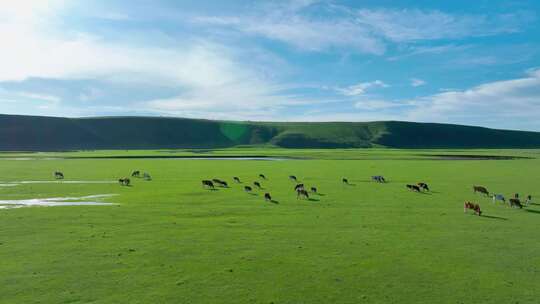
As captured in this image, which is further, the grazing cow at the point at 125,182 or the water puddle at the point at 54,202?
the grazing cow at the point at 125,182

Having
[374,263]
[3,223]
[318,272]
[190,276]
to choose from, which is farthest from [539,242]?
[3,223]

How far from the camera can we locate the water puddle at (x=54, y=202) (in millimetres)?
27719

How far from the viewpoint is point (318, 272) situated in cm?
1398

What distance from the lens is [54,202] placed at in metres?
29.2

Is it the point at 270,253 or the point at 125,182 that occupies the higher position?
the point at 125,182

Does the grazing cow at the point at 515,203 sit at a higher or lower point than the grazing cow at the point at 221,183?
higher

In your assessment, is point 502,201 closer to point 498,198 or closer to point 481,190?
point 498,198

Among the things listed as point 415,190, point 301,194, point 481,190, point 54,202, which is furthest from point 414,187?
point 54,202

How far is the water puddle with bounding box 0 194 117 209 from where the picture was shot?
27.7m

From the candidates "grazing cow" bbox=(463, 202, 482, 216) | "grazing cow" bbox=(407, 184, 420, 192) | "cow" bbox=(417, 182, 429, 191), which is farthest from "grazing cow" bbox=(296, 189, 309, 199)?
"cow" bbox=(417, 182, 429, 191)

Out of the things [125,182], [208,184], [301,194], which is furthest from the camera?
[125,182]

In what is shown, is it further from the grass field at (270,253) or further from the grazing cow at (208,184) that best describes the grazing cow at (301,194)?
A: the grazing cow at (208,184)

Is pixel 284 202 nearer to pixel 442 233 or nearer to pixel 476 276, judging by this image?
pixel 442 233

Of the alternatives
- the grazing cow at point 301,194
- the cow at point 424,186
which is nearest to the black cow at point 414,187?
the cow at point 424,186
